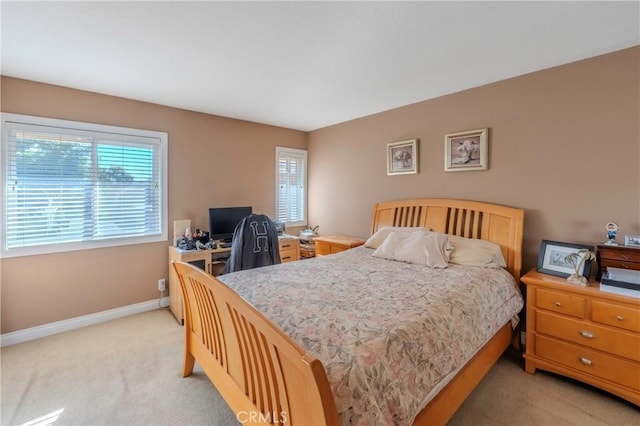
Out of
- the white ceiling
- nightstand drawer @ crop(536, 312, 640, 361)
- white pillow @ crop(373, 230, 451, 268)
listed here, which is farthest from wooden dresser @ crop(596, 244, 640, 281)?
the white ceiling

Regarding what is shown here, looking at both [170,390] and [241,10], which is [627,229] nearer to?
[241,10]

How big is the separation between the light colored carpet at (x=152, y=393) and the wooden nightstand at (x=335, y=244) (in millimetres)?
1943

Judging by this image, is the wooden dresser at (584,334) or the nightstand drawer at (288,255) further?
the nightstand drawer at (288,255)

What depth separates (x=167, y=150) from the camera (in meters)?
3.47

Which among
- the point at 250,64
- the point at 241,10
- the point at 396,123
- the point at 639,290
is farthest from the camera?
the point at 396,123

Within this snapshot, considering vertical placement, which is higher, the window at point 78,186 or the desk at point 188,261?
the window at point 78,186

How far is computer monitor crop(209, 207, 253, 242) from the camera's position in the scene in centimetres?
364

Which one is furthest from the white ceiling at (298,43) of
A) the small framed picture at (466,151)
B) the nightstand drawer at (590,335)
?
the nightstand drawer at (590,335)

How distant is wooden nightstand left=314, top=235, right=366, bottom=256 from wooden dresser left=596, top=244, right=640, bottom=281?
2.30 metres

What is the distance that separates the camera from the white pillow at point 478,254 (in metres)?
2.46

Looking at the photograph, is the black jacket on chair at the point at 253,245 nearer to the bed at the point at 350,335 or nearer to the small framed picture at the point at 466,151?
the bed at the point at 350,335

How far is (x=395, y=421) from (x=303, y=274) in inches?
50.1

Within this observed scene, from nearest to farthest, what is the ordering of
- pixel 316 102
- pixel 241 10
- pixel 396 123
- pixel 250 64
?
pixel 241 10 → pixel 250 64 → pixel 316 102 → pixel 396 123

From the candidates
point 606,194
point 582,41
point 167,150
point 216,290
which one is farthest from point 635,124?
point 167,150
